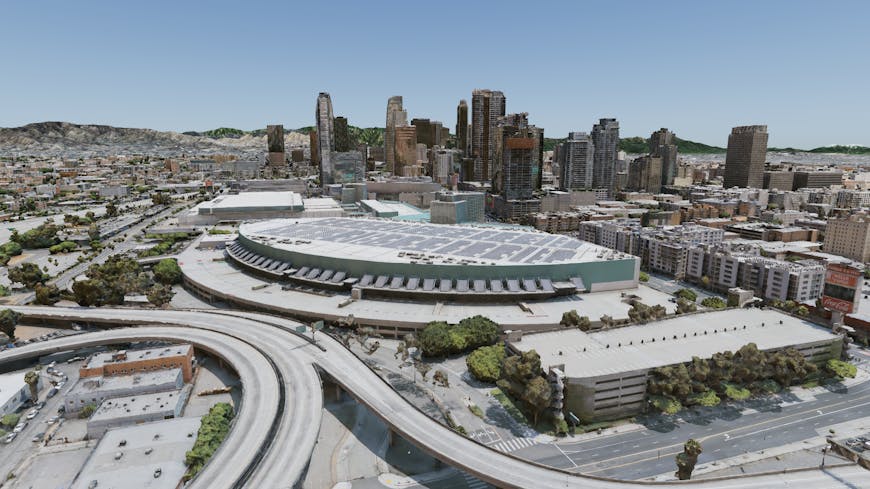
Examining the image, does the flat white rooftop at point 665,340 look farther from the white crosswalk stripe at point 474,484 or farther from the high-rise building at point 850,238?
the high-rise building at point 850,238

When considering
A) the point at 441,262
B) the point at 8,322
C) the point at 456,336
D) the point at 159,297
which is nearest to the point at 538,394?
the point at 456,336

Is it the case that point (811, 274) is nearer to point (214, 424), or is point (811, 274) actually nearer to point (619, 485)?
point (619, 485)

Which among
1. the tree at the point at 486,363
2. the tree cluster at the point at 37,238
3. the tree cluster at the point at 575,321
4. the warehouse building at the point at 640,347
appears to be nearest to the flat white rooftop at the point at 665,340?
the warehouse building at the point at 640,347

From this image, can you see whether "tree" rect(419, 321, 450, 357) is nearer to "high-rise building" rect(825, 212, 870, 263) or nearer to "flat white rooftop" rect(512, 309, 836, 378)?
"flat white rooftop" rect(512, 309, 836, 378)

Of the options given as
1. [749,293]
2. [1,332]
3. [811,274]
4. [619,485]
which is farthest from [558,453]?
[1,332]

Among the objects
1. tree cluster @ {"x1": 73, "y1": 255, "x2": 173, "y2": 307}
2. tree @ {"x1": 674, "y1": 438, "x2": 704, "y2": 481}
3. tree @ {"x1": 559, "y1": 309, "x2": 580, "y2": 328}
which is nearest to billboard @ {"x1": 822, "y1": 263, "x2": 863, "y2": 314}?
tree @ {"x1": 559, "y1": 309, "x2": 580, "y2": 328}
